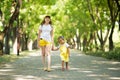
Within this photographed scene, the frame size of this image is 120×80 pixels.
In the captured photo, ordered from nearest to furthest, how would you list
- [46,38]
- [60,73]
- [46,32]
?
[60,73] < [46,38] < [46,32]

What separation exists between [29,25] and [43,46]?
33933 millimetres

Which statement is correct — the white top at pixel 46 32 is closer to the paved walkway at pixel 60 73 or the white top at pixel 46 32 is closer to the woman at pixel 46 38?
the woman at pixel 46 38

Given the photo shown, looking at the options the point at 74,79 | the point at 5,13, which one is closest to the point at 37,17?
the point at 5,13

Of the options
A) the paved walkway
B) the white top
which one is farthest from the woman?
the paved walkway

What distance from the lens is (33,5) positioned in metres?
40.2

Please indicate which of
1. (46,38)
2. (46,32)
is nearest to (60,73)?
(46,38)

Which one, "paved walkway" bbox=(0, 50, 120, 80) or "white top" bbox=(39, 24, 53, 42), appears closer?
"paved walkway" bbox=(0, 50, 120, 80)

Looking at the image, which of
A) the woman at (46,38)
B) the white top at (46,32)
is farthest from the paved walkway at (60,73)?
the white top at (46,32)

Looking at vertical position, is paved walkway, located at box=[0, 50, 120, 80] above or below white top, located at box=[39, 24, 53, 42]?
below

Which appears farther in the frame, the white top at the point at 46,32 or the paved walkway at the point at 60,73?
the white top at the point at 46,32

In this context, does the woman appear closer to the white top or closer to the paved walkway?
the white top

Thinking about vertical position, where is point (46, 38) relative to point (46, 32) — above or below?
below

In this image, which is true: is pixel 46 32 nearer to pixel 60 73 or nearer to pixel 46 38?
pixel 46 38

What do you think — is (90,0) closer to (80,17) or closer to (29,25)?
(80,17)
